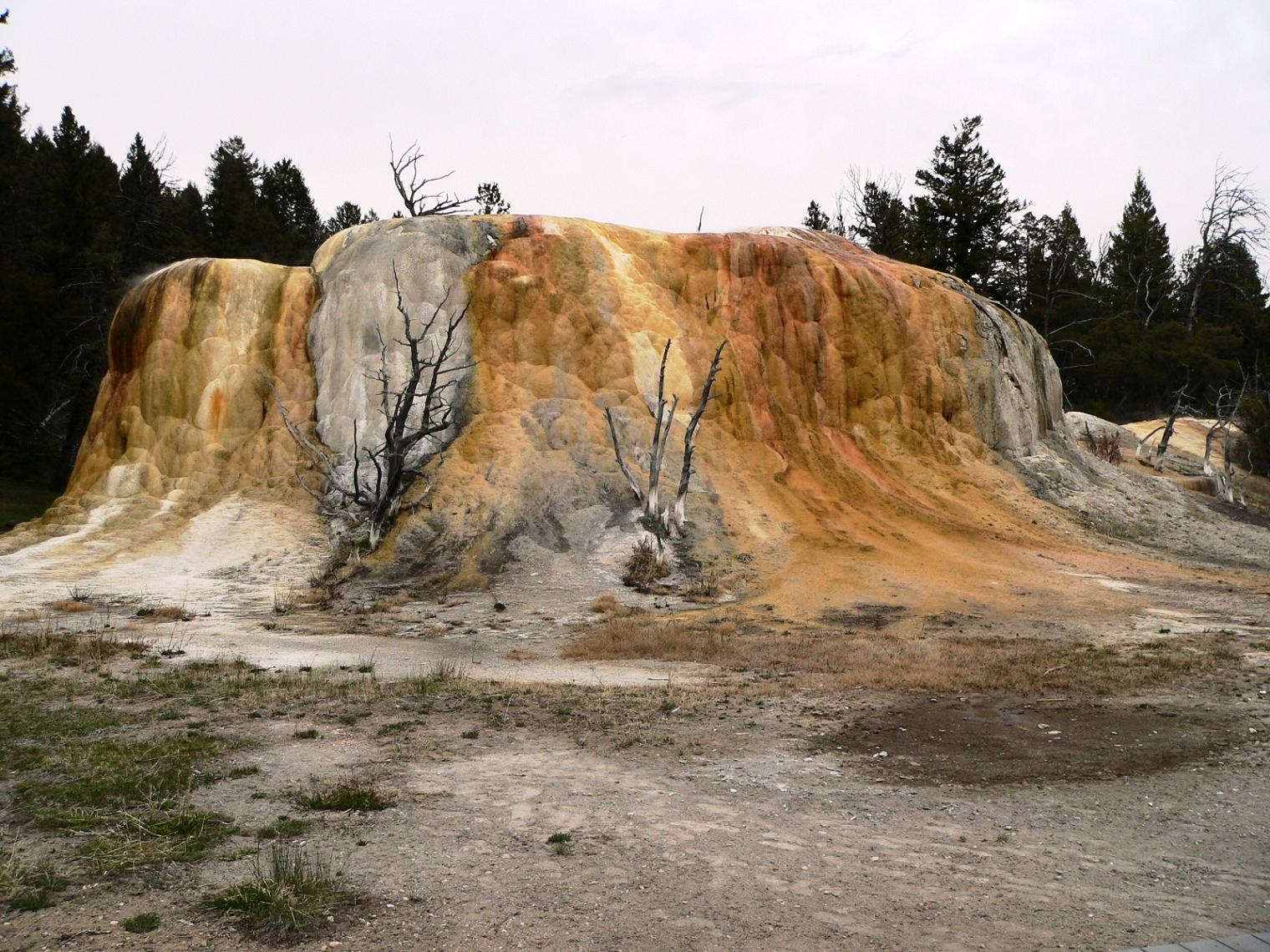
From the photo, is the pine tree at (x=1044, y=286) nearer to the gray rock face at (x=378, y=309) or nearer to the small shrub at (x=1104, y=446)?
the small shrub at (x=1104, y=446)

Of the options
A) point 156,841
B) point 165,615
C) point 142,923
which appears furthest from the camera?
point 165,615

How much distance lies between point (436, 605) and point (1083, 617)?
11069 millimetres

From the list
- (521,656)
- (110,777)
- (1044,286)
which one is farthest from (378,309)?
(1044,286)

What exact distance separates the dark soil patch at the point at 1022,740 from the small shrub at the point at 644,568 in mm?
9050

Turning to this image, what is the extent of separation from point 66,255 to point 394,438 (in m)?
19.7

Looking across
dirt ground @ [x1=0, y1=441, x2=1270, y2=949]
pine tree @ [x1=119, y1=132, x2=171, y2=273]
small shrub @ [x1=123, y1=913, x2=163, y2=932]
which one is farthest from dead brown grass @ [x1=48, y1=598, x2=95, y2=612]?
pine tree @ [x1=119, y1=132, x2=171, y2=273]

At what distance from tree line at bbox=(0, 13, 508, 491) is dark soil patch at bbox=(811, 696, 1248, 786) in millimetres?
24759

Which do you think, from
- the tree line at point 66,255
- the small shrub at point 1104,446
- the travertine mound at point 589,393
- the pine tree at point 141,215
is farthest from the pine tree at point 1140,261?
the pine tree at point 141,215

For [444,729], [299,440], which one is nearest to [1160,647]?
[444,729]

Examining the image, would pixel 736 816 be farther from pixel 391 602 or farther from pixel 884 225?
pixel 884 225

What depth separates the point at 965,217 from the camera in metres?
44.2

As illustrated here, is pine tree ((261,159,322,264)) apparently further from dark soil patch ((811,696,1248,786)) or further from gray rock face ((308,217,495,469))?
dark soil patch ((811,696,1248,786))

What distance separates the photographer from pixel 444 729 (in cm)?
982

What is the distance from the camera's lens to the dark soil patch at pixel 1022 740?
8805 mm
